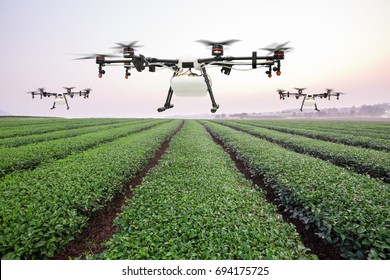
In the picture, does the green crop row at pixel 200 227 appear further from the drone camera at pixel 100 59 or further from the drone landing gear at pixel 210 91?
the drone camera at pixel 100 59

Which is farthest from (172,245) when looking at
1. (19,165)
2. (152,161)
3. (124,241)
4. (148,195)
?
(152,161)

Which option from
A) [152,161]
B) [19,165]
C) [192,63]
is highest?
[192,63]

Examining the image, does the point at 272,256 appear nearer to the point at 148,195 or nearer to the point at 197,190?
the point at 197,190

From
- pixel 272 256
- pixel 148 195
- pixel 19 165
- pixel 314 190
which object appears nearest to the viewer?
pixel 272 256

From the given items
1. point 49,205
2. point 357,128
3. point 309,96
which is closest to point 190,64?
point 49,205

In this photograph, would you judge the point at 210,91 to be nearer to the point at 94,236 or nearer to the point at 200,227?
the point at 200,227

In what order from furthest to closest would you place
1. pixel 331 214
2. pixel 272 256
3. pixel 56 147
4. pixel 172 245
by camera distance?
1. pixel 56 147
2. pixel 331 214
3. pixel 172 245
4. pixel 272 256

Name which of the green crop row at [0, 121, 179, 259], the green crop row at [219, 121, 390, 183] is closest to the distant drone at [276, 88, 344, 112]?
the green crop row at [219, 121, 390, 183]
